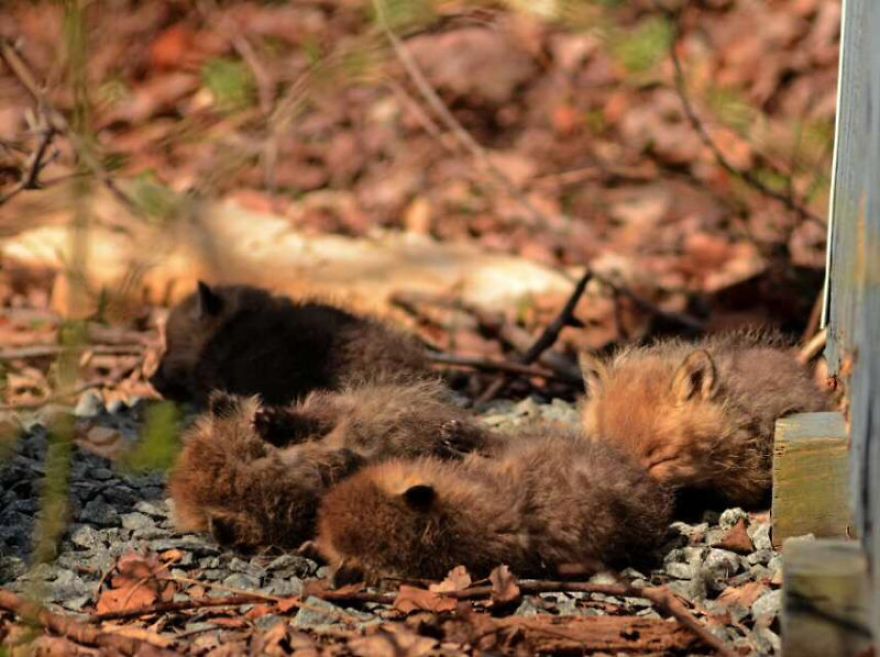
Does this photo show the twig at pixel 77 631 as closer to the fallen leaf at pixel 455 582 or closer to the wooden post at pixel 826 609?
the fallen leaf at pixel 455 582

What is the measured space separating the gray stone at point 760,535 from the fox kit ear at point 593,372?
1091 millimetres

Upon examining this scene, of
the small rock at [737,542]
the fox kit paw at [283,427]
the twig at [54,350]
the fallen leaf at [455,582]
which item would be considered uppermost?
the twig at [54,350]

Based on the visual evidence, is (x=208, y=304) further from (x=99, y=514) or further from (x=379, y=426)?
(x=379, y=426)

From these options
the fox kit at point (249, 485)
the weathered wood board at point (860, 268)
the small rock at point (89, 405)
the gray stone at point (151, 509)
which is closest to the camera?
the weathered wood board at point (860, 268)

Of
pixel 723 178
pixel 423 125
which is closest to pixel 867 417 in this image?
pixel 723 178

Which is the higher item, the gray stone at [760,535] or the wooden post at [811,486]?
the wooden post at [811,486]

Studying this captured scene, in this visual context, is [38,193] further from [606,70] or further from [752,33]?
[752,33]

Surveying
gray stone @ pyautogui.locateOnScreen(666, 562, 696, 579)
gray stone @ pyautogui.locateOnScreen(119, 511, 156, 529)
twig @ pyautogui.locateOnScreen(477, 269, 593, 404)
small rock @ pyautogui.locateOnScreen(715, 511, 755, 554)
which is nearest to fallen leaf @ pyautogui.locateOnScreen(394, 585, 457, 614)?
gray stone @ pyautogui.locateOnScreen(666, 562, 696, 579)

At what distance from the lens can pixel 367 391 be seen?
19.4 feet

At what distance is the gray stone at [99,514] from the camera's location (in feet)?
18.5

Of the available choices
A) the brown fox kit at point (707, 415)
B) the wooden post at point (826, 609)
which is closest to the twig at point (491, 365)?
the brown fox kit at point (707, 415)

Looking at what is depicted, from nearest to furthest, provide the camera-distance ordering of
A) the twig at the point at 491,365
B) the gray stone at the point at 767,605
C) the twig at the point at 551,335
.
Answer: the gray stone at the point at 767,605, the twig at the point at 491,365, the twig at the point at 551,335

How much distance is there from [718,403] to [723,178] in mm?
6097

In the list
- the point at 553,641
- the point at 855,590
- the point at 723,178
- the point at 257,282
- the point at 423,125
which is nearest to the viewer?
the point at 855,590
